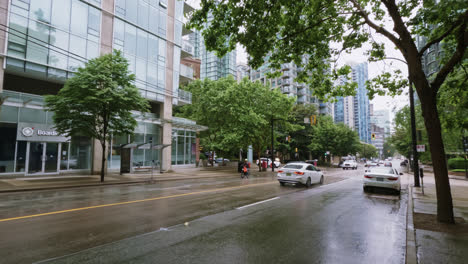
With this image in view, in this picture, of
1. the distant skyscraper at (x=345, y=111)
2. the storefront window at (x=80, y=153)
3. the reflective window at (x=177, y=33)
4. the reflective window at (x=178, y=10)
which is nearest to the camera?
the storefront window at (x=80, y=153)

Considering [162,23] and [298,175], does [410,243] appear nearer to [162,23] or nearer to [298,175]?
[298,175]

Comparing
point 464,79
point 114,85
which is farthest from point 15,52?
point 464,79

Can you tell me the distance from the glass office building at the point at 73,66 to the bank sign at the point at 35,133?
56 mm

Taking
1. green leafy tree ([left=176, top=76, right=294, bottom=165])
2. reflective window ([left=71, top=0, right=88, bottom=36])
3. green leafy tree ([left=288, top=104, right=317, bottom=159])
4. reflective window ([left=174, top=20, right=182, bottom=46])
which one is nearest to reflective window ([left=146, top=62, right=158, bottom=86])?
reflective window ([left=174, top=20, right=182, bottom=46])

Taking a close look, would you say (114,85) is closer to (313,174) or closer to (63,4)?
(63,4)

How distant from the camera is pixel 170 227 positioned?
614 centimetres

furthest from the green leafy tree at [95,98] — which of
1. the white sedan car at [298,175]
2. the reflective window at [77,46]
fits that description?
the white sedan car at [298,175]

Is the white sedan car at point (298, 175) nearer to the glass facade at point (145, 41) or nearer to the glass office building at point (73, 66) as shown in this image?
the glass office building at point (73, 66)

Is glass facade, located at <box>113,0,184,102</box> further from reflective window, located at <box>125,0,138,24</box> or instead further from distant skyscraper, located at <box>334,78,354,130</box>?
distant skyscraper, located at <box>334,78,354,130</box>

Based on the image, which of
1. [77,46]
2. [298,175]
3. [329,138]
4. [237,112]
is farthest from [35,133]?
[329,138]

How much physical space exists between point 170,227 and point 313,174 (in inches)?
481

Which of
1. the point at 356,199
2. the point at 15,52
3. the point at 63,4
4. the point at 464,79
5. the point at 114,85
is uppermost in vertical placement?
the point at 63,4

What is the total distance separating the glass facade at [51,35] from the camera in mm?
17391

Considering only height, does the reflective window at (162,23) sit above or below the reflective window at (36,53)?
above
